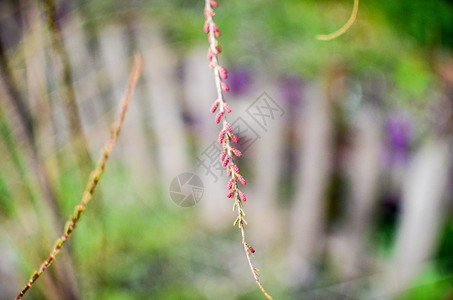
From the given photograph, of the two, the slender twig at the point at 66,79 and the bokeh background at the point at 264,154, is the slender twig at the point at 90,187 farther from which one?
the bokeh background at the point at 264,154

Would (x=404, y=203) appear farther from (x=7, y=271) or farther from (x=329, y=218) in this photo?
(x=7, y=271)

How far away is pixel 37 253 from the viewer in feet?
2.83

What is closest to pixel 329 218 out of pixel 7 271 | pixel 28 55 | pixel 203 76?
pixel 203 76

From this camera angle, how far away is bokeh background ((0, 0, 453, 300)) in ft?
4.22

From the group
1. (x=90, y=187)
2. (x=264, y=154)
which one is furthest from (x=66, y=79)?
(x=264, y=154)

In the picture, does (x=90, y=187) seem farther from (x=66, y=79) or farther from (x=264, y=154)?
(x=264, y=154)

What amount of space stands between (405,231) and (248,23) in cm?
123

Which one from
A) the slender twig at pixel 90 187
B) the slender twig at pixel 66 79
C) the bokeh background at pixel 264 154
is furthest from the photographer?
the bokeh background at pixel 264 154

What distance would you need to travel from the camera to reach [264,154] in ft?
7.04

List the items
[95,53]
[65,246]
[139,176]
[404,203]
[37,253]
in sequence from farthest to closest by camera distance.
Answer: [139,176]
[95,53]
[404,203]
[37,253]
[65,246]

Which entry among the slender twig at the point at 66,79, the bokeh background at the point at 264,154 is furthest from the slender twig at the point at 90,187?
the bokeh background at the point at 264,154

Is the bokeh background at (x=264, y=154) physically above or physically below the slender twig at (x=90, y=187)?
above

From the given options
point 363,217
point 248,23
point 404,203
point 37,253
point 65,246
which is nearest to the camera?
point 65,246

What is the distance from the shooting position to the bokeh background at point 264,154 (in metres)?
1.29
